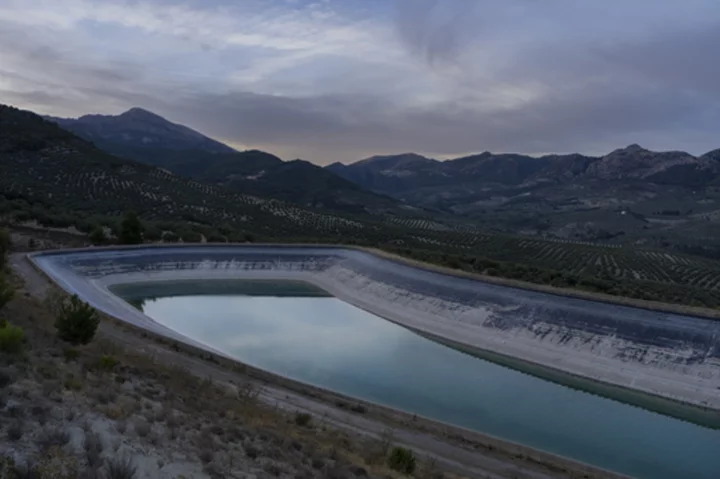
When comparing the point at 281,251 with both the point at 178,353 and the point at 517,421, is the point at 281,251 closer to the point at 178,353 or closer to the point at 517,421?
the point at 178,353

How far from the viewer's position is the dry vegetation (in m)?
6.80

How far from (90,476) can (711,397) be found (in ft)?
60.6

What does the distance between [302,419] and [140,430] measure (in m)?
5.10

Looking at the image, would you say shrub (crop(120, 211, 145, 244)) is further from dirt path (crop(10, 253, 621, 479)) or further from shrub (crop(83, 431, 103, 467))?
shrub (crop(83, 431, 103, 467))

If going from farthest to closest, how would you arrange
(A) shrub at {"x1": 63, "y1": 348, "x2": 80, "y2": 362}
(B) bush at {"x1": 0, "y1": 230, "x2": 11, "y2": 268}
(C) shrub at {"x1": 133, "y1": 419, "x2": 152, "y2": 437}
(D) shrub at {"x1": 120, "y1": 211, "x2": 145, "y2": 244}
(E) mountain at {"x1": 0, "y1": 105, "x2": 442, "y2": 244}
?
1. (E) mountain at {"x1": 0, "y1": 105, "x2": 442, "y2": 244}
2. (D) shrub at {"x1": 120, "y1": 211, "x2": 145, "y2": 244}
3. (B) bush at {"x1": 0, "y1": 230, "x2": 11, "y2": 268}
4. (A) shrub at {"x1": 63, "y1": 348, "x2": 80, "y2": 362}
5. (C) shrub at {"x1": 133, "y1": 419, "x2": 152, "y2": 437}

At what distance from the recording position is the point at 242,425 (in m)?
10.2

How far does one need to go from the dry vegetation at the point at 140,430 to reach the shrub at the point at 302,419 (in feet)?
0.17

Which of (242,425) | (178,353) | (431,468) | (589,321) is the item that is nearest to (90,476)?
(242,425)

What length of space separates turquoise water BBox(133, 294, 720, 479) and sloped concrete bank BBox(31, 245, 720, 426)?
125 cm

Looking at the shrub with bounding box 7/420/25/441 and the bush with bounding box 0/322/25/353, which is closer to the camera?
the shrub with bounding box 7/420/25/441

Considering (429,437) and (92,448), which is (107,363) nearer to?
(92,448)

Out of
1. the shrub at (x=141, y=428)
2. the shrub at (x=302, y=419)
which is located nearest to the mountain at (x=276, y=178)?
the shrub at (x=302, y=419)

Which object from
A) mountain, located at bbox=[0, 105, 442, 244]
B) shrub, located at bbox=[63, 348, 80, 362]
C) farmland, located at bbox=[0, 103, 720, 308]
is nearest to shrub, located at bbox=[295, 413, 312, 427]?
shrub, located at bbox=[63, 348, 80, 362]

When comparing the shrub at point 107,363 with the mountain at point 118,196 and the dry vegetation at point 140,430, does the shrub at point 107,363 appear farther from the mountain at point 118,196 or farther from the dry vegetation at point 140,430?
the mountain at point 118,196
